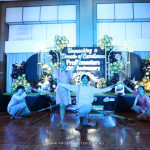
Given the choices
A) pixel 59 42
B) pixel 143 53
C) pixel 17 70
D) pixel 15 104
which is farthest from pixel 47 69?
pixel 143 53

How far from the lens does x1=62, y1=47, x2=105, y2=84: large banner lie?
7219 mm

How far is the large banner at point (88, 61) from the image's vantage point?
722 centimetres

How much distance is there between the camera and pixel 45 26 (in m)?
8.84

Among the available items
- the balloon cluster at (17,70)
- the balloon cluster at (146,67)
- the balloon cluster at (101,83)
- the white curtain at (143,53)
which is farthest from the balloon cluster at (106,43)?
the balloon cluster at (17,70)

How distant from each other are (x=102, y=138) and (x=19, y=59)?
293 inches

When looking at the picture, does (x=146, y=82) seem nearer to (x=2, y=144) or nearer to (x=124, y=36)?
(x=124, y=36)

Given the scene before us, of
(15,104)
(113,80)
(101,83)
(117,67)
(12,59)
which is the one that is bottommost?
(15,104)

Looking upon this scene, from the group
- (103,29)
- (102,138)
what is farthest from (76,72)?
(102,138)

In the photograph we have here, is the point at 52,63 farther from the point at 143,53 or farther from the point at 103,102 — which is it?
the point at 143,53

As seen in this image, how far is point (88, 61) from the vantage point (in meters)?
7.29

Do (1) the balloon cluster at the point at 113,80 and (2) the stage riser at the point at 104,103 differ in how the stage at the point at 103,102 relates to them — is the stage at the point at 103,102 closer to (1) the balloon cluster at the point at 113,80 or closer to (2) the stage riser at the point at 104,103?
(2) the stage riser at the point at 104,103

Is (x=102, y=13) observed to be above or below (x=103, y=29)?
above

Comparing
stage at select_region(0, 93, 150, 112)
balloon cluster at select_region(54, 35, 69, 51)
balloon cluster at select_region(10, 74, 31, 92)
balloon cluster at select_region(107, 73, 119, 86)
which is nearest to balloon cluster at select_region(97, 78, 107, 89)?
balloon cluster at select_region(107, 73, 119, 86)

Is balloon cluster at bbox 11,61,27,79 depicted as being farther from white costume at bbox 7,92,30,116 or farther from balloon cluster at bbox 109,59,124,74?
balloon cluster at bbox 109,59,124,74
